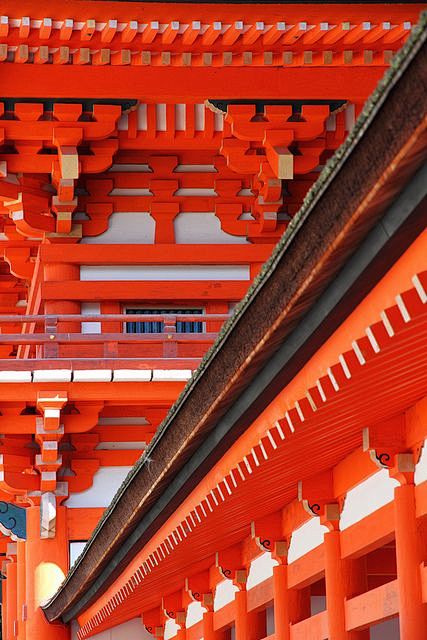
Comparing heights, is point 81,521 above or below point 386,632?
above

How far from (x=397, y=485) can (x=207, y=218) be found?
1161cm

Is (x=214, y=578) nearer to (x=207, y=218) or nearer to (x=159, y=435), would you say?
(x=159, y=435)

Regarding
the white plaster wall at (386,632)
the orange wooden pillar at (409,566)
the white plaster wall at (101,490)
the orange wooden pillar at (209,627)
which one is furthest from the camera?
the white plaster wall at (101,490)

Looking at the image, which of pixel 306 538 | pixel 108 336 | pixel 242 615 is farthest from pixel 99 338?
pixel 306 538

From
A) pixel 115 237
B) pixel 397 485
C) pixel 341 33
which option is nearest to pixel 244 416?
pixel 397 485

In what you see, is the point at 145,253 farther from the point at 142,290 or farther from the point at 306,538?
the point at 306,538

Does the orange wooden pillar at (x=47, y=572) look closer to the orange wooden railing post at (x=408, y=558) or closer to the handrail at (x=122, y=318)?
the handrail at (x=122, y=318)

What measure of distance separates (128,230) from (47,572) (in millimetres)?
4365

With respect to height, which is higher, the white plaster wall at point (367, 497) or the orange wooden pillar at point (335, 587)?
the white plaster wall at point (367, 497)

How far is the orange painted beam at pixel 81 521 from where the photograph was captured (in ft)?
64.6

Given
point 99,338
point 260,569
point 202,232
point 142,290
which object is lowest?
point 260,569

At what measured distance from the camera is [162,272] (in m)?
19.5

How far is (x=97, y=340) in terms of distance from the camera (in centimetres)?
1847

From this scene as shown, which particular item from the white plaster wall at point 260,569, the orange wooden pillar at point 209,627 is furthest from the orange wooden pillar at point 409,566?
the orange wooden pillar at point 209,627
